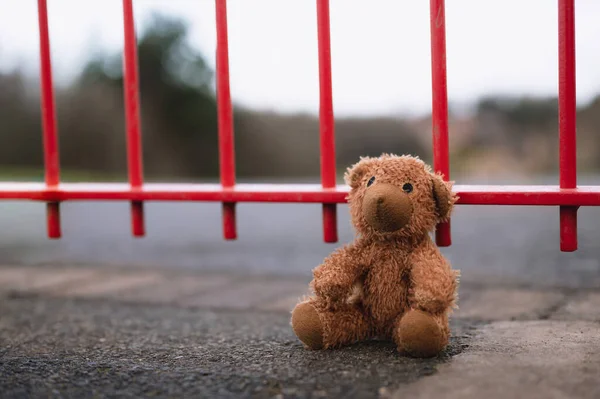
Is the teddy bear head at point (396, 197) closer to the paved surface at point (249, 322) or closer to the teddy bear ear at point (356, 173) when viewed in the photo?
the teddy bear ear at point (356, 173)

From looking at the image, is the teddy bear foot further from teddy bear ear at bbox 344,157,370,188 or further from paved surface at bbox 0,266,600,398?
teddy bear ear at bbox 344,157,370,188

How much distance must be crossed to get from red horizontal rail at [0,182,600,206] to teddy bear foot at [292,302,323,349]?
34 centimetres

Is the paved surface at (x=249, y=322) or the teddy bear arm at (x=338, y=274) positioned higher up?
the teddy bear arm at (x=338, y=274)

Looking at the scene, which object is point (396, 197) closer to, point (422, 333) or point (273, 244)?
point (422, 333)

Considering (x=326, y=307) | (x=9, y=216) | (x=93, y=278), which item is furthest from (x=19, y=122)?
(x=326, y=307)

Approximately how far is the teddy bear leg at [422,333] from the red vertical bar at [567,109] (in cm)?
44

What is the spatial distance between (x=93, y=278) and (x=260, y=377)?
2008 mm

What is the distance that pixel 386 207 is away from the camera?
152 cm

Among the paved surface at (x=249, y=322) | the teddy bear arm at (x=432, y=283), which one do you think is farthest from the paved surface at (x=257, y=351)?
the teddy bear arm at (x=432, y=283)

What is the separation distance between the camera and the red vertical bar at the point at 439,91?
5.86 ft

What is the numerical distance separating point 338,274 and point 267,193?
1.33 feet

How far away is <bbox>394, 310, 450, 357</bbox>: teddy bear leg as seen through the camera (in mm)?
1488

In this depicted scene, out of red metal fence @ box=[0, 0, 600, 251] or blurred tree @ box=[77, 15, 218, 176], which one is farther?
blurred tree @ box=[77, 15, 218, 176]

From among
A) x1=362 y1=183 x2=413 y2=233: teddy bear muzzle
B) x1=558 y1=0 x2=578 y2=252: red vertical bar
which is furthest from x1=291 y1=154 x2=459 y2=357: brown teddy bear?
x1=558 y1=0 x2=578 y2=252: red vertical bar
